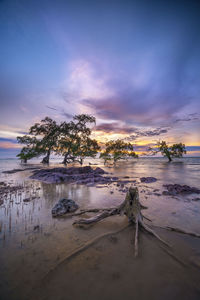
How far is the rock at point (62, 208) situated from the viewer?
5.33 m

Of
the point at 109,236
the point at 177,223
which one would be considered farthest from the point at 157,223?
the point at 109,236

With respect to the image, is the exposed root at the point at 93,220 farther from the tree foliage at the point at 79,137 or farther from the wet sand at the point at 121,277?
the tree foliage at the point at 79,137

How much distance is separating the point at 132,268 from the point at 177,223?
3.01 meters

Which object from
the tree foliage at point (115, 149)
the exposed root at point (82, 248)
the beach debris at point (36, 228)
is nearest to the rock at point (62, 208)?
the beach debris at point (36, 228)

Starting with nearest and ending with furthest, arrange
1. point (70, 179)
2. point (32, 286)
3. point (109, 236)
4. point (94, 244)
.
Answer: point (32, 286), point (94, 244), point (109, 236), point (70, 179)

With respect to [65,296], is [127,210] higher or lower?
higher

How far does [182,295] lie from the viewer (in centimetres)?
209

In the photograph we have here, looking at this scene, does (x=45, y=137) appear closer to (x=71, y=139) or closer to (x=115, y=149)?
(x=71, y=139)

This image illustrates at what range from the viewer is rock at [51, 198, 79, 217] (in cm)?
533

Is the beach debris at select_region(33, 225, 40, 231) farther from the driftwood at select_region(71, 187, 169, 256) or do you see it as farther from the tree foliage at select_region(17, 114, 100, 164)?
the tree foliage at select_region(17, 114, 100, 164)

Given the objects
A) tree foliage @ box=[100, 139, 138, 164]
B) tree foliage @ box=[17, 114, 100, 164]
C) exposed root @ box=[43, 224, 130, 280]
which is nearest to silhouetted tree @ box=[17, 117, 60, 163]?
tree foliage @ box=[17, 114, 100, 164]

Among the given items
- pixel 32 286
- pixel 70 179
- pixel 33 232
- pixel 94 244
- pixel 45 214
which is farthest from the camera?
pixel 70 179

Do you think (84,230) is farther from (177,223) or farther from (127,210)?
(177,223)

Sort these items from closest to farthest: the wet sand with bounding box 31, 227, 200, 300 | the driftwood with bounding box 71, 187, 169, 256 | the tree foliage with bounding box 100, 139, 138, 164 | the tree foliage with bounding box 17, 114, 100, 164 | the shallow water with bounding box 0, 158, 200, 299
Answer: the wet sand with bounding box 31, 227, 200, 300 < the shallow water with bounding box 0, 158, 200, 299 < the driftwood with bounding box 71, 187, 169, 256 < the tree foliage with bounding box 17, 114, 100, 164 < the tree foliage with bounding box 100, 139, 138, 164
